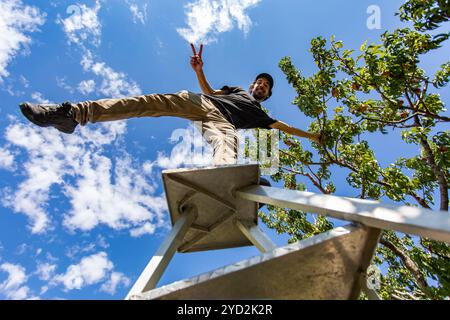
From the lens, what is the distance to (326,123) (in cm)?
725

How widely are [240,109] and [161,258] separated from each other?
8.93 ft

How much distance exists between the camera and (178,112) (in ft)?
12.5

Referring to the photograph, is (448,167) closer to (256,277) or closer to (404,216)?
(404,216)

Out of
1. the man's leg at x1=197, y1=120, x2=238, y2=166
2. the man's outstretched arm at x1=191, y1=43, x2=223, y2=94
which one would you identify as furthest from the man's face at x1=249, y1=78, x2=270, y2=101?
the man's leg at x1=197, y1=120, x2=238, y2=166

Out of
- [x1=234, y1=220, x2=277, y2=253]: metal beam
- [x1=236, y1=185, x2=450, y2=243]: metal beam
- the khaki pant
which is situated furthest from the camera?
the khaki pant

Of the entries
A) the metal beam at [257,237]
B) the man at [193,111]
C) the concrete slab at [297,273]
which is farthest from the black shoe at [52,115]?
the metal beam at [257,237]

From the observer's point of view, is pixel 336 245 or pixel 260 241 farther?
pixel 260 241

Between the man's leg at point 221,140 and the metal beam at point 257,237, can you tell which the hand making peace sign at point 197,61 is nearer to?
the man's leg at point 221,140

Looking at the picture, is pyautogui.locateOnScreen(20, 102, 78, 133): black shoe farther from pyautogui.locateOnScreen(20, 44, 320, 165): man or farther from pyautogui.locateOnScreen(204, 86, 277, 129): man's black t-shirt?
pyautogui.locateOnScreen(204, 86, 277, 129): man's black t-shirt

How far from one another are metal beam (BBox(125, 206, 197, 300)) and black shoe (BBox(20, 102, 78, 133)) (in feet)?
5.23

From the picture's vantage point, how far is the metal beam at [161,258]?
7.06ft

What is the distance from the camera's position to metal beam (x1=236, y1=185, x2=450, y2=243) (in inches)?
55.6
